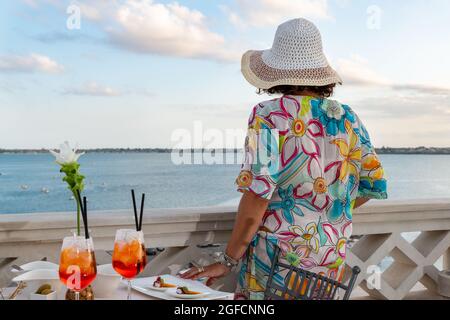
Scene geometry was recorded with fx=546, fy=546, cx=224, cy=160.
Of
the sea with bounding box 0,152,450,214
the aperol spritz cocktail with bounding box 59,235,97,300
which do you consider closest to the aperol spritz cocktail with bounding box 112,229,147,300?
the aperol spritz cocktail with bounding box 59,235,97,300

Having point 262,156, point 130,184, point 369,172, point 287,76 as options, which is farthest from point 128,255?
point 130,184

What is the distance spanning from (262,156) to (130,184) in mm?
53843

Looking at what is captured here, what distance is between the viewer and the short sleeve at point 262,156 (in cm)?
174

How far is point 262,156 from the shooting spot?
1.76 metres

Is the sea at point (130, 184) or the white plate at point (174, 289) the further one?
the sea at point (130, 184)

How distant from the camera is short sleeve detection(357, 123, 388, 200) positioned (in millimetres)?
1925

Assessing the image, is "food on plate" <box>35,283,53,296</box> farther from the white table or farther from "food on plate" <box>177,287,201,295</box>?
"food on plate" <box>177,287,201,295</box>

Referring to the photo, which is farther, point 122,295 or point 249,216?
point 249,216

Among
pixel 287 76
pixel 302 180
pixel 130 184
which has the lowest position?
pixel 130 184

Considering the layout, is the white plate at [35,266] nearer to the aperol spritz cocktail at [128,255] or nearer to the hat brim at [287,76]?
the aperol spritz cocktail at [128,255]

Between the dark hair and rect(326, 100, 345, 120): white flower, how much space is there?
9 centimetres

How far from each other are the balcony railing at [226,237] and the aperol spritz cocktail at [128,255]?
0.63m

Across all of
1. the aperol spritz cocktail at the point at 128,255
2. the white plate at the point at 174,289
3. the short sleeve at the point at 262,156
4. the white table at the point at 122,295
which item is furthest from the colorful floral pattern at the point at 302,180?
the aperol spritz cocktail at the point at 128,255

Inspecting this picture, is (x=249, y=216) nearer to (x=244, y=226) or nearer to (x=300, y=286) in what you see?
(x=244, y=226)
